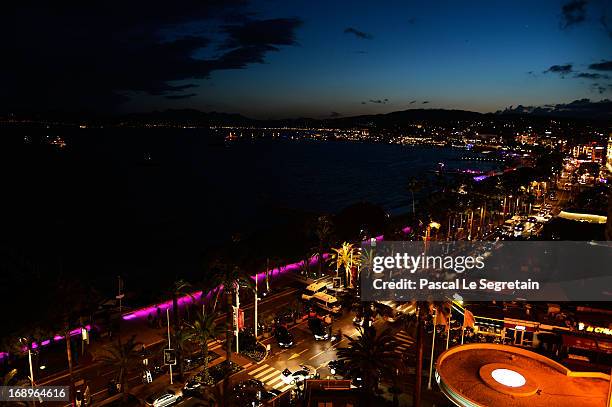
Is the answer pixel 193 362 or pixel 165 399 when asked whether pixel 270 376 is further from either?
pixel 165 399

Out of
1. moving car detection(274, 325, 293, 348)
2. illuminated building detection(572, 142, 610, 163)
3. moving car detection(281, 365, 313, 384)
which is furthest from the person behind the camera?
illuminated building detection(572, 142, 610, 163)

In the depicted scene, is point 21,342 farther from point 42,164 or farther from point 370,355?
point 42,164

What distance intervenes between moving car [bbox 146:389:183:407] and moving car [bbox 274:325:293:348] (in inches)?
351

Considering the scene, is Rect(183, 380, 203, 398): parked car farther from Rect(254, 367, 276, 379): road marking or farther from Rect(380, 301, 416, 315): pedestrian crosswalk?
Rect(380, 301, 416, 315): pedestrian crosswalk

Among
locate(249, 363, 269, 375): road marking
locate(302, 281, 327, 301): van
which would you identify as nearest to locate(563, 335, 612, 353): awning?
locate(249, 363, 269, 375): road marking

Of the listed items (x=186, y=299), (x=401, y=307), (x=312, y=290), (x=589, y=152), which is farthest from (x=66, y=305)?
(x=589, y=152)

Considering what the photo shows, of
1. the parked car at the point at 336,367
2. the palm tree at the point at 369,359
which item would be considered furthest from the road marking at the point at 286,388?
the palm tree at the point at 369,359

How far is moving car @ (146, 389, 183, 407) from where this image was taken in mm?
25750

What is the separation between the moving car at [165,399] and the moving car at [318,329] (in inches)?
463

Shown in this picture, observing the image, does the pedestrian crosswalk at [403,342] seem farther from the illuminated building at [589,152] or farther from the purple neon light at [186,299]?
the illuminated building at [589,152]

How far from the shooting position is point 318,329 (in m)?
35.1

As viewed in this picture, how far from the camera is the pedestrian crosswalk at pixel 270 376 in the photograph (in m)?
28.2

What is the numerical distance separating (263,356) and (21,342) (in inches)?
607

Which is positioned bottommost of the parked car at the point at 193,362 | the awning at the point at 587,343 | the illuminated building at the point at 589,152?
the parked car at the point at 193,362
